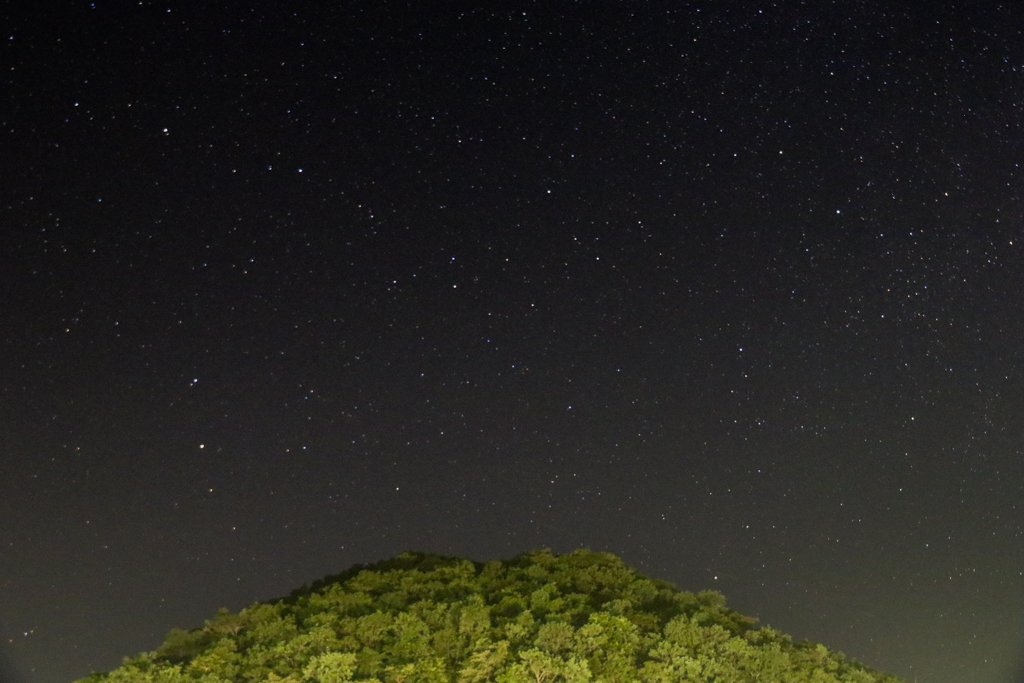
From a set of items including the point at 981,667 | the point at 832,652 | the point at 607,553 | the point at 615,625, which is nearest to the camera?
the point at 615,625

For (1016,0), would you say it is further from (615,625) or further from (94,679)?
(94,679)

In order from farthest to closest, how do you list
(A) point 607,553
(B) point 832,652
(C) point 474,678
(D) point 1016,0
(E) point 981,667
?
(E) point 981,667 → (D) point 1016,0 → (A) point 607,553 → (B) point 832,652 → (C) point 474,678

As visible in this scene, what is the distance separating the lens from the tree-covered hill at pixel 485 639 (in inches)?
261

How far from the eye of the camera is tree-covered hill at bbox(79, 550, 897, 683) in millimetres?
6617

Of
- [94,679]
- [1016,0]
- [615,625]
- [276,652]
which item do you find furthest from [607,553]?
[1016,0]

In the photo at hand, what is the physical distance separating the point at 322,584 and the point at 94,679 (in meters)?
2.08

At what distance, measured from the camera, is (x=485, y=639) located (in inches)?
268

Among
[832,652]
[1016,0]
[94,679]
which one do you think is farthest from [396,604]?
[1016,0]

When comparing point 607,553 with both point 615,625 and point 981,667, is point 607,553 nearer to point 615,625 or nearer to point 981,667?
point 615,625

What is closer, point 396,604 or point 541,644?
point 541,644

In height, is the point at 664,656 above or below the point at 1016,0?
below

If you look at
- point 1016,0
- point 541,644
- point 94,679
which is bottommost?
point 94,679

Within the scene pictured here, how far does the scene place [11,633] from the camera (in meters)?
10.6

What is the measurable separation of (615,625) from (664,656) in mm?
452
